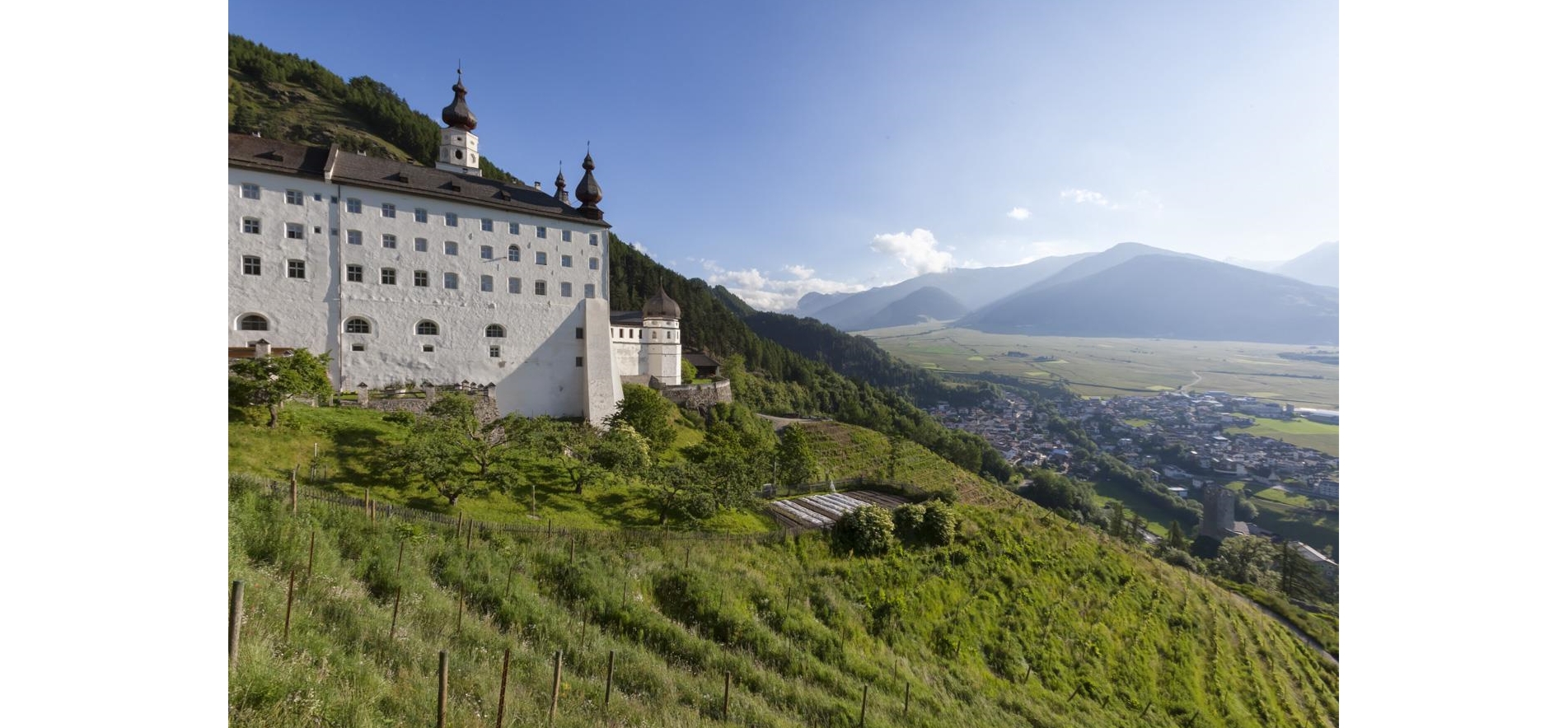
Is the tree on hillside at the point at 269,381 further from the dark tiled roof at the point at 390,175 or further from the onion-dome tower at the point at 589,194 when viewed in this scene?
the onion-dome tower at the point at 589,194

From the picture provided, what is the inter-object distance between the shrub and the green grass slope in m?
0.51

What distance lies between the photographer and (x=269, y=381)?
45.5ft

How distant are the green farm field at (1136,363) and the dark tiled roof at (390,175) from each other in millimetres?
35640

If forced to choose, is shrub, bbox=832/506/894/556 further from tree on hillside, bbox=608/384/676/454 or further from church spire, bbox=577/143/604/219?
church spire, bbox=577/143/604/219

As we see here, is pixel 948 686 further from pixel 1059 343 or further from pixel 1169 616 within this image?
pixel 1059 343

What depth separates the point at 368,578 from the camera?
24.9 ft

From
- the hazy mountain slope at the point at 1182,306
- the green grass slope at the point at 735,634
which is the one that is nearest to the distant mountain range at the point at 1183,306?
the hazy mountain slope at the point at 1182,306

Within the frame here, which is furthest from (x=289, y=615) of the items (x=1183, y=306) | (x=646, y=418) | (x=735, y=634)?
(x=1183, y=306)

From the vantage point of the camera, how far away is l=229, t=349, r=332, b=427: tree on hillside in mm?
13719

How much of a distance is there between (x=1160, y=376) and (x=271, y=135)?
438ft

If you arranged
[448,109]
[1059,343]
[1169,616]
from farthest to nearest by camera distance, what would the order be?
[1059,343] < [448,109] < [1169,616]

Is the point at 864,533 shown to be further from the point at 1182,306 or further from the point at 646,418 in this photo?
the point at 1182,306

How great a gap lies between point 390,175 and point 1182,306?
6611 inches

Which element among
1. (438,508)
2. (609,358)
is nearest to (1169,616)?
(438,508)
